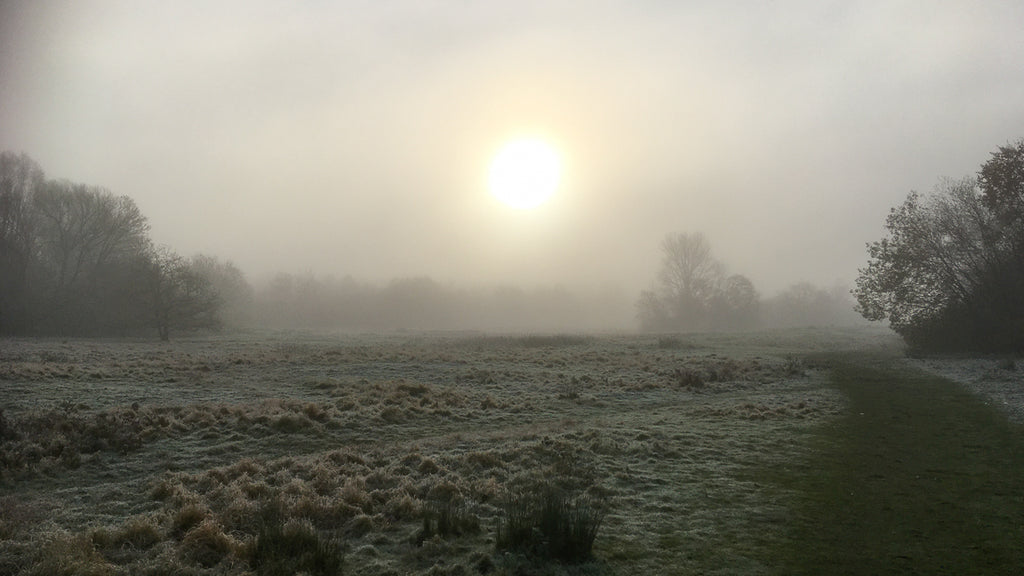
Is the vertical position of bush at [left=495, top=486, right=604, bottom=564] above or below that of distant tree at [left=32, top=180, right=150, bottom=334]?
below

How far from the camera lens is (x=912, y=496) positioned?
1123 centimetres

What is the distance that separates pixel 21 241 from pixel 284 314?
67419 mm

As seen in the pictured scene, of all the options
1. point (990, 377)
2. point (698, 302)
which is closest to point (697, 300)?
point (698, 302)

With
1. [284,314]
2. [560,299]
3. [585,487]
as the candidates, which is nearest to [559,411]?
[585,487]

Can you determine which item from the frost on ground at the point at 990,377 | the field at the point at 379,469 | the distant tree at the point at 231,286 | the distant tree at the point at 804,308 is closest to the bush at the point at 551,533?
the field at the point at 379,469

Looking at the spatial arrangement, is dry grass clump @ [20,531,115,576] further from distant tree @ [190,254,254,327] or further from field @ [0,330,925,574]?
distant tree @ [190,254,254,327]

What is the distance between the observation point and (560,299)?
517ft

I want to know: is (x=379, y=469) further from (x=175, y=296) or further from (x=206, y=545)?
(x=175, y=296)

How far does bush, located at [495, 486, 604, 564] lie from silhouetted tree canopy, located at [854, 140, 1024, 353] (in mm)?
44213

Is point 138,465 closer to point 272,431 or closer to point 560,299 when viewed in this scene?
point 272,431

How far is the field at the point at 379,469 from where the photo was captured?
8.34m

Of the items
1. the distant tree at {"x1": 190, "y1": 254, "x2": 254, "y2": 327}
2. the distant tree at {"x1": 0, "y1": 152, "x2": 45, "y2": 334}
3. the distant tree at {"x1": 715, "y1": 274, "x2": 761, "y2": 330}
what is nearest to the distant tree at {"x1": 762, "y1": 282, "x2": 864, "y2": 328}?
the distant tree at {"x1": 715, "y1": 274, "x2": 761, "y2": 330}

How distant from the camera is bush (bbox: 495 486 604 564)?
821 cm

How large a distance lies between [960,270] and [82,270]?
83597 millimetres
